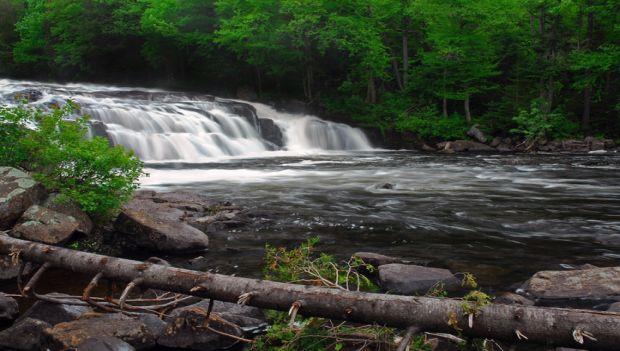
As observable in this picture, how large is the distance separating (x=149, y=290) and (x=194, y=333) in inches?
52.5

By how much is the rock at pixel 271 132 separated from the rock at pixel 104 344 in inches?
985

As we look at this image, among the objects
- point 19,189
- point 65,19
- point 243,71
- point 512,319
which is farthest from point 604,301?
point 65,19

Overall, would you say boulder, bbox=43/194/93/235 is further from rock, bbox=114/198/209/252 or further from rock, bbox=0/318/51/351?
rock, bbox=0/318/51/351

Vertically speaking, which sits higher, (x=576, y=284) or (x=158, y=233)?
(x=158, y=233)

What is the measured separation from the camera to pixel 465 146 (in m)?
27.9

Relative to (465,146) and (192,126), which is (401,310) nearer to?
(192,126)

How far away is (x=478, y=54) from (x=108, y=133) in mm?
21757

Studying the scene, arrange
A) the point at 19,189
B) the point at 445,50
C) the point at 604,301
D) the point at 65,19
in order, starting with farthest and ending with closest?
the point at 65,19 → the point at 445,50 → the point at 19,189 → the point at 604,301

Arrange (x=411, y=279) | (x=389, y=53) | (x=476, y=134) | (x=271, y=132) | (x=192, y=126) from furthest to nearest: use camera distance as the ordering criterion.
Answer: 1. (x=389, y=53)
2. (x=271, y=132)
3. (x=476, y=134)
4. (x=192, y=126)
5. (x=411, y=279)

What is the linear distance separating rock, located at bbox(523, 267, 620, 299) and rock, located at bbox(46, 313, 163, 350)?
165 inches

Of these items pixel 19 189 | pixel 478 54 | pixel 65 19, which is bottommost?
pixel 19 189

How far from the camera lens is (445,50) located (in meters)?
30.0

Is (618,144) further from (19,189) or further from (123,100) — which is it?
(19,189)

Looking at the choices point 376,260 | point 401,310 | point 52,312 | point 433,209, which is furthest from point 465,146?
point 401,310
